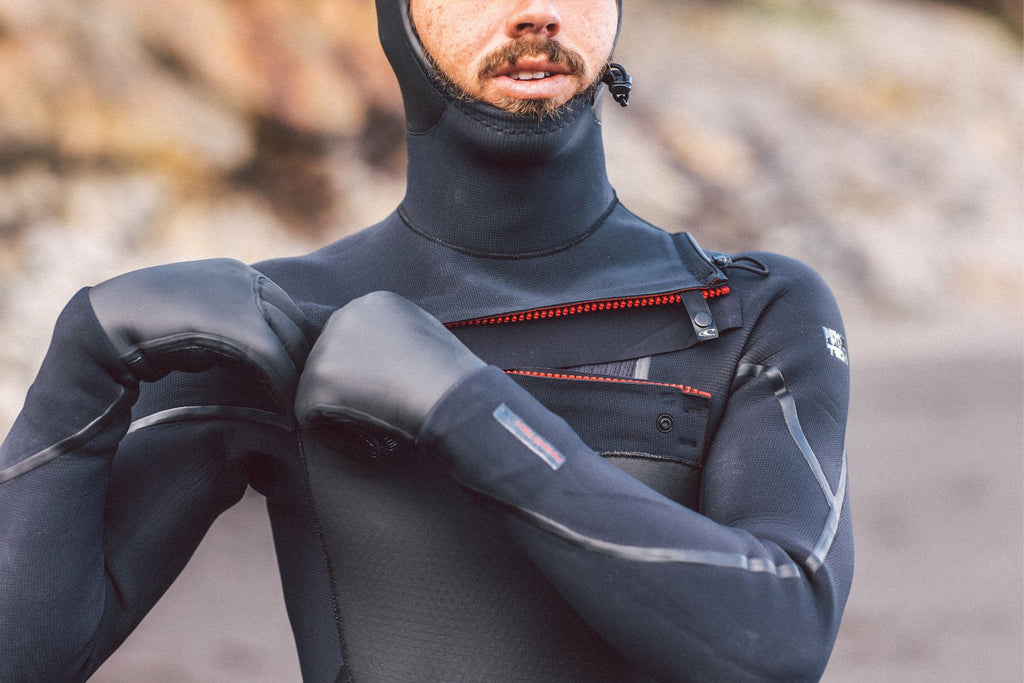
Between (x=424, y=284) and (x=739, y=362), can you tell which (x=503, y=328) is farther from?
(x=739, y=362)

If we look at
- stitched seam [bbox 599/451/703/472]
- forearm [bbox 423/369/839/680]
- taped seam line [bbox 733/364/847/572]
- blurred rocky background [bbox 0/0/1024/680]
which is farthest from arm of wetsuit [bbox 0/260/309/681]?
blurred rocky background [bbox 0/0/1024/680]

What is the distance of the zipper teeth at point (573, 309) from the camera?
1.03 metres

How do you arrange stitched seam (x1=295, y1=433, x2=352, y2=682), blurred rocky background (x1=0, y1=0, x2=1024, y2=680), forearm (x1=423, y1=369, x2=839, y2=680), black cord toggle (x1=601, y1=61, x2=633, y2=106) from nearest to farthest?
1. forearm (x1=423, y1=369, x2=839, y2=680)
2. stitched seam (x1=295, y1=433, x2=352, y2=682)
3. black cord toggle (x1=601, y1=61, x2=633, y2=106)
4. blurred rocky background (x1=0, y1=0, x2=1024, y2=680)

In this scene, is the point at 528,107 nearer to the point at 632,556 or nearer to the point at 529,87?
the point at 529,87

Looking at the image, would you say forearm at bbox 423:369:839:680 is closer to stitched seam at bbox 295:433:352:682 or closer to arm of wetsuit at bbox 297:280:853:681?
arm of wetsuit at bbox 297:280:853:681

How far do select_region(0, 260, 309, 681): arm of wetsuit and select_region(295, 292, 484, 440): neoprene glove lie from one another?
4 cm

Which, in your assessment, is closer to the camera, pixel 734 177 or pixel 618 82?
pixel 618 82

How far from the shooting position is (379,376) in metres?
0.86

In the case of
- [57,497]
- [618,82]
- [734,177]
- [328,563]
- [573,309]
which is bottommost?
[734,177]

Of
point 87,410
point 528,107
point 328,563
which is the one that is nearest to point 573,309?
point 528,107

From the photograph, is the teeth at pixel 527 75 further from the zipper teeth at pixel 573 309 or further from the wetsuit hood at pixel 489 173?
the zipper teeth at pixel 573 309

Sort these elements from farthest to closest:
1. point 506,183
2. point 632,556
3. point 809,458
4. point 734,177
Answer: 1. point 734,177
2. point 506,183
3. point 809,458
4. point 632,556

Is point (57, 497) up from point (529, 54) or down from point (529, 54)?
down

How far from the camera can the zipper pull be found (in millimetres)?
1013
